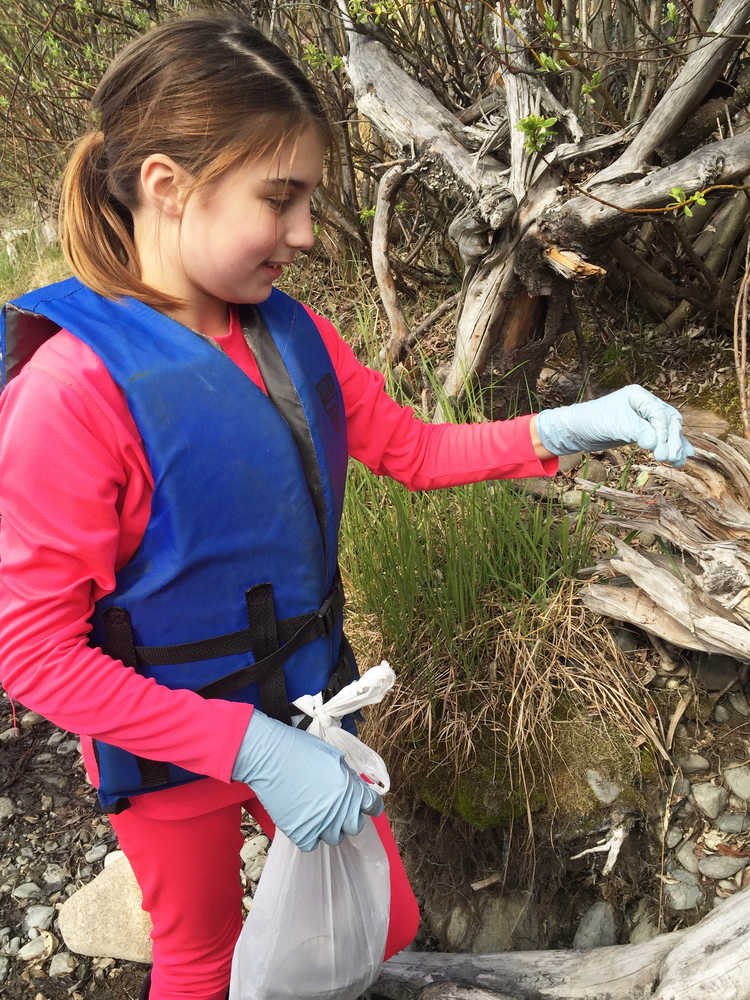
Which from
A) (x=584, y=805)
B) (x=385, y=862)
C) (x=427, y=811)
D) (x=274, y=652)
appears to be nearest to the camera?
(x=274, y=652)

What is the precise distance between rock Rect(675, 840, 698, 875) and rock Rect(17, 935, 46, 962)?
5.51 feet

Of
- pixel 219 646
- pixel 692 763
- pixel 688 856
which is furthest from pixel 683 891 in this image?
pixel 219 646

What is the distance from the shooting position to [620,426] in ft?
5.06

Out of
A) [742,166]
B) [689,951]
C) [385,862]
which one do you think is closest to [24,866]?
[385,862]

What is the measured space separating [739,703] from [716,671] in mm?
104

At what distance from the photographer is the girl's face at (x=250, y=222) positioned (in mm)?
1192

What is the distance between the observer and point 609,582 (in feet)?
7.62

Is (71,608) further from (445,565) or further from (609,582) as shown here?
(609,582)

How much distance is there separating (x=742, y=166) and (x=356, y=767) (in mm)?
1793

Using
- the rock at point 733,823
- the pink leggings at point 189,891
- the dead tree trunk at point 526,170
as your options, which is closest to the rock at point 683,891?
the rock at point 733,823

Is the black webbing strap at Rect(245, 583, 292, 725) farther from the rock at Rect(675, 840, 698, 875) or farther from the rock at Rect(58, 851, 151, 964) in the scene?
the rock at Rect(675, 840, 698, 875)

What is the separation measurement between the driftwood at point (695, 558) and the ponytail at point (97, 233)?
131 cm

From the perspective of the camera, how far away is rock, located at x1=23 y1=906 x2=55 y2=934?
2211mm

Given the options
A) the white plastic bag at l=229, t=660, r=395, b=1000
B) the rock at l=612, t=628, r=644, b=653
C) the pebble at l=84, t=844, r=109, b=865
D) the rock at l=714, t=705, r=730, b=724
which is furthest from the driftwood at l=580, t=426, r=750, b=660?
the pebble at l=84, t=844, r=109, b=865
